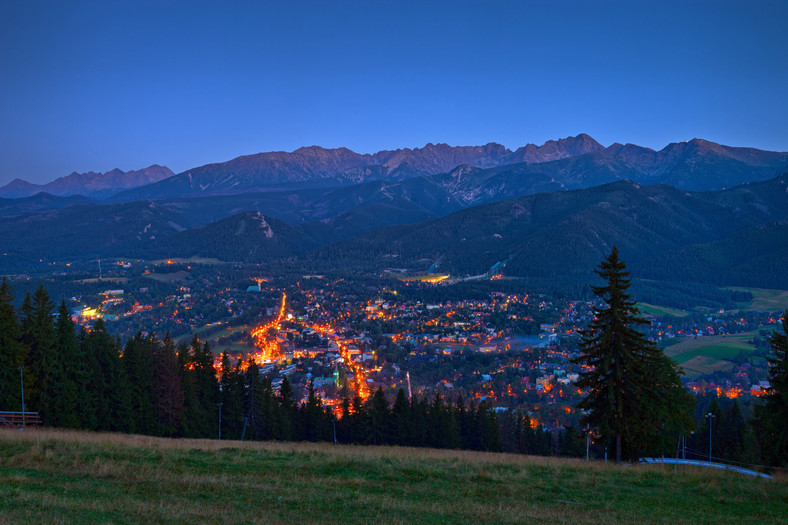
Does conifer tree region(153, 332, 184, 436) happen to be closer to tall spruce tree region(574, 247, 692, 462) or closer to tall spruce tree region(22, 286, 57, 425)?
tall spruce tree region(22, 286, 57, 425)

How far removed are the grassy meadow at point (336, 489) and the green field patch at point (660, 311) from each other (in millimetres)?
96978

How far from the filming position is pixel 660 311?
110438 millimetres

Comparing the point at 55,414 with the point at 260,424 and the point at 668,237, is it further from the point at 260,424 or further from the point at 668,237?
the point at 668,237

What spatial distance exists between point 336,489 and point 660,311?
11221cm

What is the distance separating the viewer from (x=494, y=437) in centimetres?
4141

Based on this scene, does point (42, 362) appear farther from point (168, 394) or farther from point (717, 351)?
point (717, 351)

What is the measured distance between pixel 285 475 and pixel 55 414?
20.7 meters

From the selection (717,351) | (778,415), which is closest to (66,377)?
(778,415)

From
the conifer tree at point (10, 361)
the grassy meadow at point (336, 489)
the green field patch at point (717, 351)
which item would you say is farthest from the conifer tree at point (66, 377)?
the green field patch at point (717, 351)

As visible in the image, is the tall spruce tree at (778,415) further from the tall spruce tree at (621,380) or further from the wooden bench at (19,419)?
the wooden bench at (19,419)

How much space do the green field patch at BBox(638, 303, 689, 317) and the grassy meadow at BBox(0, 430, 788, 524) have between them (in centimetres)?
9698

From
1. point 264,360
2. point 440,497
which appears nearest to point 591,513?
point 440,497

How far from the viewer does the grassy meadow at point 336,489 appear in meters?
11.3

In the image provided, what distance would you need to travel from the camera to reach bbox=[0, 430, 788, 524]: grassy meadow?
37.0 ft
